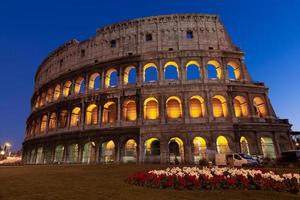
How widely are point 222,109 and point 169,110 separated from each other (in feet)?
22.2

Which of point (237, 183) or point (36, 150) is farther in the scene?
point (36, 150)

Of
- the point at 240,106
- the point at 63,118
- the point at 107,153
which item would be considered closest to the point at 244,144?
the point at 240,106

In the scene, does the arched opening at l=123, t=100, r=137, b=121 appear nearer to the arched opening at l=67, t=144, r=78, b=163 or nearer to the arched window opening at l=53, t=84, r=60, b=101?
the arched opening at l=67, t=144, r=78, b=163

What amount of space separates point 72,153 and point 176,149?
14.4 m

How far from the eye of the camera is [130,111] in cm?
2780

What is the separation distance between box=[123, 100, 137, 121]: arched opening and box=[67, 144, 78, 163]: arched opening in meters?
8.58

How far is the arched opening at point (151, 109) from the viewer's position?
2683 centimetres

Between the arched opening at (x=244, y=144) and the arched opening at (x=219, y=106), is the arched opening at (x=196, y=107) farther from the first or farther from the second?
the arched opening at (x=244, y=144)

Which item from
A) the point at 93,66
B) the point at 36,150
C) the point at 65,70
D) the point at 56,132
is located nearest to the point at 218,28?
the point at 93,66

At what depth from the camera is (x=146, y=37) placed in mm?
29922

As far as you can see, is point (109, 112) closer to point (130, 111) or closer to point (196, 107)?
point (130, 111)

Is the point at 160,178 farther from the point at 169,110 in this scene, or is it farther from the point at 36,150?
the point at 36,150

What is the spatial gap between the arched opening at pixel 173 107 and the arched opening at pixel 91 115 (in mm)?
10134

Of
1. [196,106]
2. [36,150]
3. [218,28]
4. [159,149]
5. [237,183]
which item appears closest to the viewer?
[237,183]
